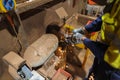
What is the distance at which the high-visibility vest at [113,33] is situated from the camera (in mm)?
930

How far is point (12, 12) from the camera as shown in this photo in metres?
1.58

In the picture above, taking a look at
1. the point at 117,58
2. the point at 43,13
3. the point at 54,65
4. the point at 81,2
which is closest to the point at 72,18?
the point at 81,2

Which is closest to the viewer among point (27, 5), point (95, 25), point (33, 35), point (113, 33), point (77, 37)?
point (113, 33)

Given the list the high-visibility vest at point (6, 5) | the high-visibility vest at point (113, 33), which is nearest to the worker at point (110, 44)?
the high-visibility vest at point (113, 33)

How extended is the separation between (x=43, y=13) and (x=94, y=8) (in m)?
1.43

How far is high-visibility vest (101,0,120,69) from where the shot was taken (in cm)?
93

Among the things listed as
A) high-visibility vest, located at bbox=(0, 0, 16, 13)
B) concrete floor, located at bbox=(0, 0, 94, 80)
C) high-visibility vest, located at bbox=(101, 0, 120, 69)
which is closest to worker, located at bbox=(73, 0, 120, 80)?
high-visibility vest, located at bbox=(101, 0, 120, 69)

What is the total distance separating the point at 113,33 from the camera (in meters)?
0.97

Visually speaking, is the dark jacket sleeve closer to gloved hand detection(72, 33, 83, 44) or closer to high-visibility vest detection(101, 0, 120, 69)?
gloved hand detection(72, 33, 83, 44)

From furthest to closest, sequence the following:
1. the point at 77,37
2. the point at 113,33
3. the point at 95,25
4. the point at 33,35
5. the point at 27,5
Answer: the point at 33,35 < the point at 27,5 < the point at 77,37 < the point at 95,25 < the point at 113,33

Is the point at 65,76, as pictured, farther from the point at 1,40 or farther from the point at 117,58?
the point at 117,58

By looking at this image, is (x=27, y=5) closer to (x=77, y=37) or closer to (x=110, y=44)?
(x=77, y=37)

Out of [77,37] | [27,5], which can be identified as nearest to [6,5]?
[27,5]

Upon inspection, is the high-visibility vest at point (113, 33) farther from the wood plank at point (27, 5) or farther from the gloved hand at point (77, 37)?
the wood plank at point (27, 5)
